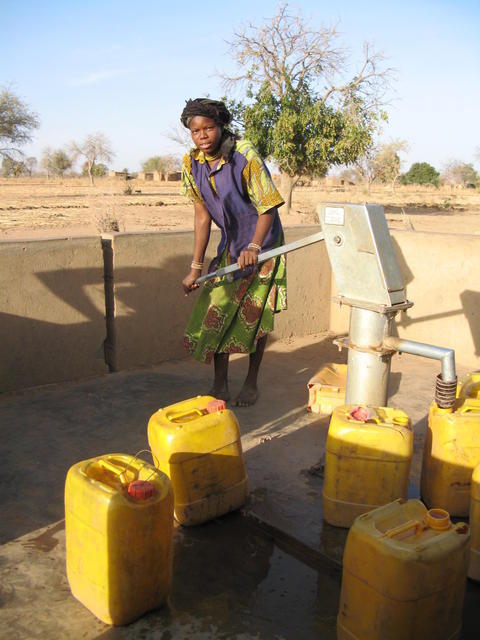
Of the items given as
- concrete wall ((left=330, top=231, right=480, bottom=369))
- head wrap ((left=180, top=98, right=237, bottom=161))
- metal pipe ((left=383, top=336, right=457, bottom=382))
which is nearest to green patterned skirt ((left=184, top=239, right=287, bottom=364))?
head wrap ((left=180, top=98, right=237, bottom=161))

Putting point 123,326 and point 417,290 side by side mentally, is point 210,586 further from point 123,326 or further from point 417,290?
point 417,290

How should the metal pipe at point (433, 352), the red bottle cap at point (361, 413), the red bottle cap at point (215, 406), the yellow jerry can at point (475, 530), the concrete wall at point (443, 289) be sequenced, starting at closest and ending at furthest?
1. the yellow jerry can at point (475, 530)
2. the metal pipe at point (433, 352)
3. the red bottle cap at point (361, 413)
4. the red bottle cap at point (215, 406)
5. the concrete wall at point (443, 289)

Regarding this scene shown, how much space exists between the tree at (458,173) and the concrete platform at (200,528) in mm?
58748

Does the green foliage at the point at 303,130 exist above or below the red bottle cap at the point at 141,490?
above

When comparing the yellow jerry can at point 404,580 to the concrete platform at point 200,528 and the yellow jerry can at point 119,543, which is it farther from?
the yellow jerry can at point 119,543

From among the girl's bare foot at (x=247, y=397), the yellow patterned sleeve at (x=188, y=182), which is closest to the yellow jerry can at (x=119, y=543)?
the girl's bare foot at (x=247, y=397)

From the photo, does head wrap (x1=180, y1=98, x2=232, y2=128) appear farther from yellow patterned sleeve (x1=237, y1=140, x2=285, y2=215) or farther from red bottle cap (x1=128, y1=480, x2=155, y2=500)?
red bottle cap (x1=128, y1=480, x2=155, y2=500)

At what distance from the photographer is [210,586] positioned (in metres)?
2.46

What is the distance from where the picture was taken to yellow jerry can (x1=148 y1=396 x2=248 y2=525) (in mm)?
2738

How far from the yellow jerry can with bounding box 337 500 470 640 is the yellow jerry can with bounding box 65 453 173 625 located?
617 millimetres

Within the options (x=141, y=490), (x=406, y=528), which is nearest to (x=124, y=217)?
(x=141, y=490)

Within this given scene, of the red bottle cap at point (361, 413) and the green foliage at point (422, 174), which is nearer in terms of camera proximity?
the red bottle cap at point (361, 413)

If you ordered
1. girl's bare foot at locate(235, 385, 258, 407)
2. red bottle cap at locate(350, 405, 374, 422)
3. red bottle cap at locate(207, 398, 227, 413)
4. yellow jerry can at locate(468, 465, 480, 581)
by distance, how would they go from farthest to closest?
girl's bare foot at locate(235, 385, 258, 407)
red bottle cap at locate(207, 398, 227, 413)
red bottle cap at locate(350, 405, 374, 422)
yellow jerry can at locate(468, 465, 480, 581)

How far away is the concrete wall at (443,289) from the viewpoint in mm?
5293
